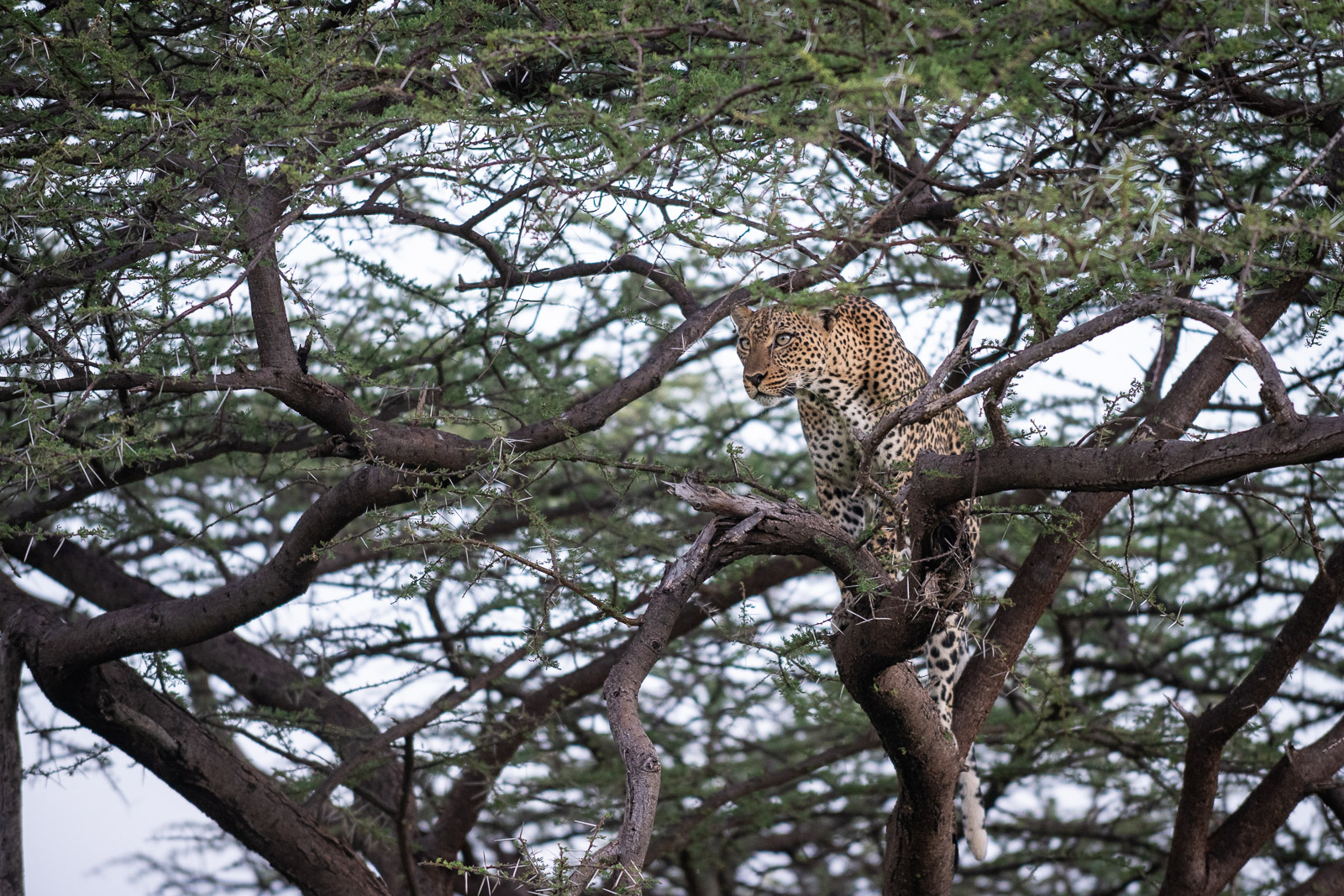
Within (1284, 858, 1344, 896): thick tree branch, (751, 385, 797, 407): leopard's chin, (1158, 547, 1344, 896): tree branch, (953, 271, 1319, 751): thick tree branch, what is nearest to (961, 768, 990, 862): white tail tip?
(953, 271, 1319, 751): thick tree branch

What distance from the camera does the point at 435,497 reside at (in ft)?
15.5

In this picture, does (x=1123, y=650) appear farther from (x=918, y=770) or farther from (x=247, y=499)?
(x=247, y=499)

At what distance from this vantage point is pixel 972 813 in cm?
540

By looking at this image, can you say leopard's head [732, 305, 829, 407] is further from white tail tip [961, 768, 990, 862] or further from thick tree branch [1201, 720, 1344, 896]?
thick tree branch [1201, 720, 1344, 896]

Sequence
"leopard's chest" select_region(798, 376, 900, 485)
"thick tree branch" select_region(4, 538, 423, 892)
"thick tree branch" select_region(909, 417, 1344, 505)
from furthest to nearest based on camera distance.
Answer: "thick tree branch" select_region(4, 538, 423, 892) < "leopard's chest" select_region(798, 376, 900, 485) < "thick tree branch" select_region(909, 417, 1344, 505)

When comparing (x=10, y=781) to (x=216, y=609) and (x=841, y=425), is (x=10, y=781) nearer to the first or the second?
(x=216, y=609)

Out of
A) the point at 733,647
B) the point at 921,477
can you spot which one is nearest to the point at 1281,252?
the point at 921,477

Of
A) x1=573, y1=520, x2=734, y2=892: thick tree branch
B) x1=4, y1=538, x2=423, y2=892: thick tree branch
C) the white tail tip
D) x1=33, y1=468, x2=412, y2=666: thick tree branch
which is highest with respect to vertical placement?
x1=4, y1=538, x2=423, y2=892: thick tree branch

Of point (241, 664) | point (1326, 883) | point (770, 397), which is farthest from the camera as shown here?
point (241, 664)

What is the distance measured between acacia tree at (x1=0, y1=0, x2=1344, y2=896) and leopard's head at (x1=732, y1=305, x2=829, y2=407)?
0.28 meters

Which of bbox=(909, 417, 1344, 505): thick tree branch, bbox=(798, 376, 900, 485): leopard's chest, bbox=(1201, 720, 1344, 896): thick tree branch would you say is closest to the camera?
bbox=(909, 417, 1344, 505): thick tree branch

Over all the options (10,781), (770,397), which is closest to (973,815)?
(770,397)

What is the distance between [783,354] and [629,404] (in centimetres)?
90

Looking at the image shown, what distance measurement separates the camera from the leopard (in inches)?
219
